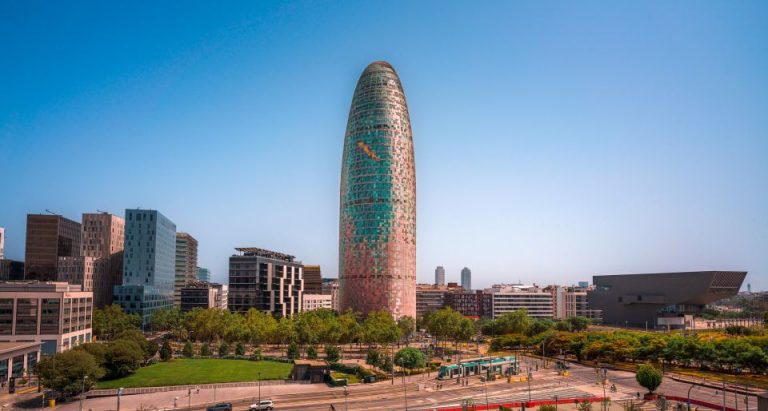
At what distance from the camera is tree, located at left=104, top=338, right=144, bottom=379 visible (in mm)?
89500

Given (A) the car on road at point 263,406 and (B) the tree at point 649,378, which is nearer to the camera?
(A) the car on road at point 263,406

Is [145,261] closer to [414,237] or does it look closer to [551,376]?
[414,237]

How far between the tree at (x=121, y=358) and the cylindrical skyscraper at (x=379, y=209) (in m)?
95.8

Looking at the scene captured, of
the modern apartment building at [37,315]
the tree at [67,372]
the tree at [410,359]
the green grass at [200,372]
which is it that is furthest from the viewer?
the modern apartment building at [37,315]

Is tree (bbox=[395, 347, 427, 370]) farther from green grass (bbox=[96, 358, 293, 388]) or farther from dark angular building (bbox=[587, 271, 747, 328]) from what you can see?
dark angular building (bbox=[587, 271, 747, 328])

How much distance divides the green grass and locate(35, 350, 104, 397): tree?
731 centimetres

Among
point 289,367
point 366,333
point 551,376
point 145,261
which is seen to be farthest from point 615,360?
point 145,261

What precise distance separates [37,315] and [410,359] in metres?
68.6

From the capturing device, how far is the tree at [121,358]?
294ft

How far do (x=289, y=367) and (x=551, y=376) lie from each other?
4599cm

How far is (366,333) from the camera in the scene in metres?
130

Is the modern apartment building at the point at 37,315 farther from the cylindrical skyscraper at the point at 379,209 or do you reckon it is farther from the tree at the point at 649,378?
the tree at the point at 649,378

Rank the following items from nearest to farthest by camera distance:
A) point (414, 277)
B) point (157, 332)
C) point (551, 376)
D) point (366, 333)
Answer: point (551, 376), point (366, 333), point (157, 332), point (414, 277)

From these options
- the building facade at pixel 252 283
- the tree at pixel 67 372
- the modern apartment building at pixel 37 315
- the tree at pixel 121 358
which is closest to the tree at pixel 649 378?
the tree at pixel 67 372
